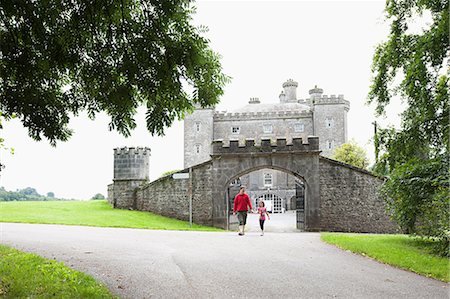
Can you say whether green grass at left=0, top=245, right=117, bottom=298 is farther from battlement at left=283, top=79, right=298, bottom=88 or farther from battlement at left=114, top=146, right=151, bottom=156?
battlement at left=283, top=79, right=298, bottom=88

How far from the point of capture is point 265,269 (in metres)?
7.31

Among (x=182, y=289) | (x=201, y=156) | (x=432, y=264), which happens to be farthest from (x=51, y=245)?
(x=201, y=156)

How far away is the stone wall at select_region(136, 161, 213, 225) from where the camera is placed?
19625mm

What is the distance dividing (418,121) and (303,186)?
27.5 ft

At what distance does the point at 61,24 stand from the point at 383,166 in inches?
391

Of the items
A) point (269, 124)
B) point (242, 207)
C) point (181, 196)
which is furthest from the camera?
point (269, 124)

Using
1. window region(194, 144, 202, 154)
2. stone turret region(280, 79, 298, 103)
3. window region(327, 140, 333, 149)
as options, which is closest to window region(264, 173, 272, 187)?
window region(327, 140, 333, 149)

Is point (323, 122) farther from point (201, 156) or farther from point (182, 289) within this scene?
point (182, 289)

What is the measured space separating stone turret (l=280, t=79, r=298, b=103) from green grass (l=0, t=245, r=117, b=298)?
5091 centimetres

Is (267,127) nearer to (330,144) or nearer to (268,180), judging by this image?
(268,180)

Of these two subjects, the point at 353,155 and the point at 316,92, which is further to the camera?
the point at 316,92

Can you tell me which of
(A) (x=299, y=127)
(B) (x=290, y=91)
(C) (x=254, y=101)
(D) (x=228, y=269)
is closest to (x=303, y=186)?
(D) (x=228, y=269)

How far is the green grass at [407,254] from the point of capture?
7.29 meters

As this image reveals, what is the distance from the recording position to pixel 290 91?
55594 millimetres
